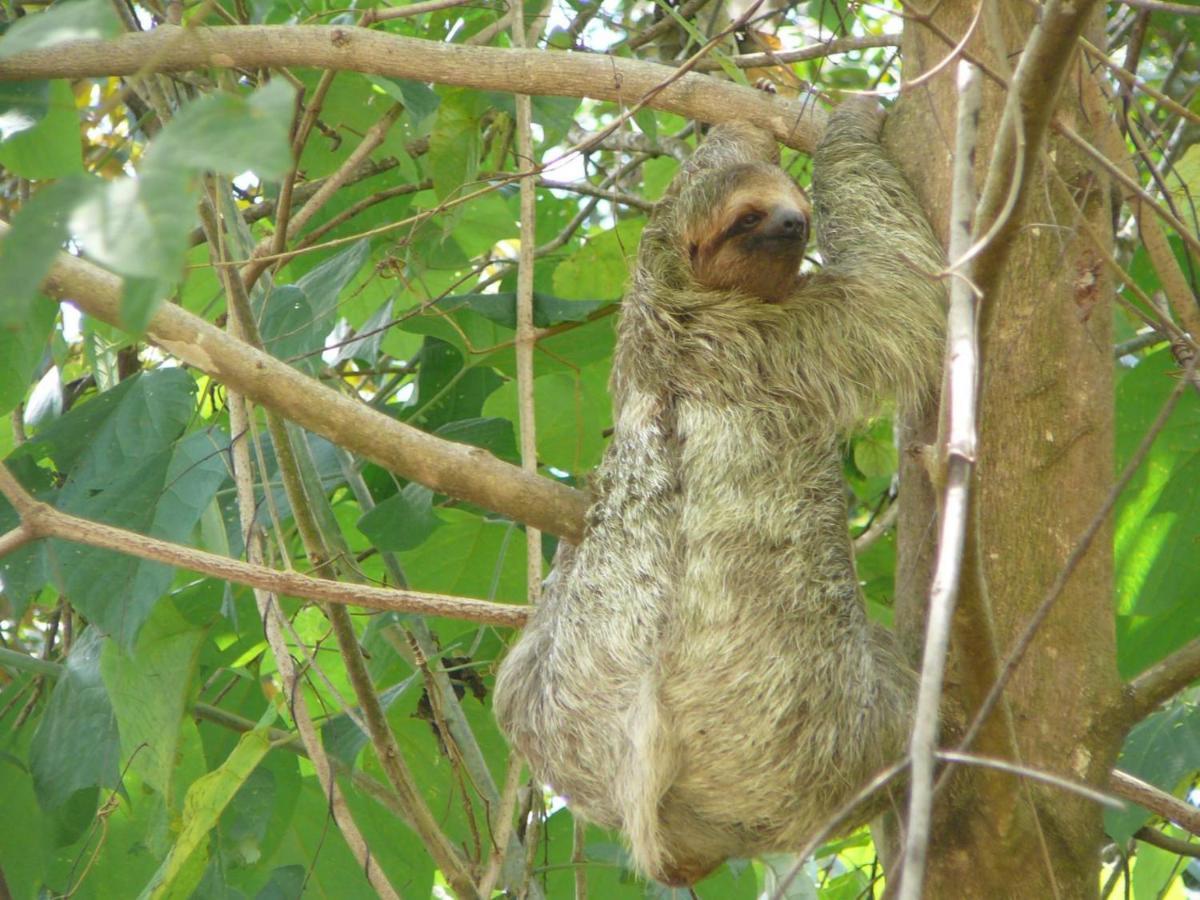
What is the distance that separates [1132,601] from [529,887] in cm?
274

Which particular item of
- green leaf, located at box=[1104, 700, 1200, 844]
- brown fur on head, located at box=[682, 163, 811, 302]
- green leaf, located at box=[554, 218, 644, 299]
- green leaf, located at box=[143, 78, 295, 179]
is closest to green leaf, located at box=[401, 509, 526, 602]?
green leaf, located at box=[554, 218, 644, 299]

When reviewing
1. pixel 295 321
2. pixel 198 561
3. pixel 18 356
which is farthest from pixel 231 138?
pixel 295 321

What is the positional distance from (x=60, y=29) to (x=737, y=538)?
10.2 ft

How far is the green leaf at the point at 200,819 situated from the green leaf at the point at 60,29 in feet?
10.3

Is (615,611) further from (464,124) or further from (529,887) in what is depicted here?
(464,124)

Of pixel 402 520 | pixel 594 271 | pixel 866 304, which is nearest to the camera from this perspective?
pixel 866 304

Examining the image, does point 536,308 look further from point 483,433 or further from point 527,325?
point 483,433

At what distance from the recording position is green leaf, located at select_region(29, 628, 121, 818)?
516cm

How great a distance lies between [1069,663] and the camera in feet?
12.5

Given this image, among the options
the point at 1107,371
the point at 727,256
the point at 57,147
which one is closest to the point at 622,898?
the point at 727,256

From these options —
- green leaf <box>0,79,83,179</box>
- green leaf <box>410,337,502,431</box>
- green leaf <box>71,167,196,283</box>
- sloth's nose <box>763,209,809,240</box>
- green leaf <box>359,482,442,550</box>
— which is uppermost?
sloth's nose <box>763,209,809,240</box>

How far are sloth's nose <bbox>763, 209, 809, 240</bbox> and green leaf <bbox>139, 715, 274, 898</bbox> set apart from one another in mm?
2666

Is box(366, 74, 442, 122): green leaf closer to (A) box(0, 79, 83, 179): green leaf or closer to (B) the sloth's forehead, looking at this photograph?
(B) the sloth's forehead

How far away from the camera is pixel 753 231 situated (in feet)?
16.1
